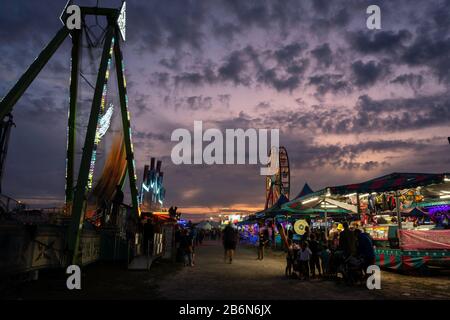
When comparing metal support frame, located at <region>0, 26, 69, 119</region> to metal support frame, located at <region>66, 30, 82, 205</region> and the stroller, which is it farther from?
the stroller

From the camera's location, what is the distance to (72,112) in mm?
20422

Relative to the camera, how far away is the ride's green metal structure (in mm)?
12117

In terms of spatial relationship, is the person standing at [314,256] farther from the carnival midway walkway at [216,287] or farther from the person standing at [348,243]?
the person standing at [348,243]

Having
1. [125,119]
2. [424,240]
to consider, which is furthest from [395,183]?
[125,119]

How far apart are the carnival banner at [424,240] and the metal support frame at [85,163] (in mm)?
11304

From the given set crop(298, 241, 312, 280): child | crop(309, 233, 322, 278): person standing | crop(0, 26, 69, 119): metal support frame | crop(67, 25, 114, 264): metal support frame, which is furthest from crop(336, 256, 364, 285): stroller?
crop(0, 26, 69, 119): metal support frame

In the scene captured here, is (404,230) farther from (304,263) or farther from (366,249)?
(304,263)

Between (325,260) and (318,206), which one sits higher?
(318,206)

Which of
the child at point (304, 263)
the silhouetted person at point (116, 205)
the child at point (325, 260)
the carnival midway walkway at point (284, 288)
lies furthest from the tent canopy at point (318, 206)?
the silhouetted person at point (116, 205)

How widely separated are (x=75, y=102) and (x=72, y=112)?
61cm
